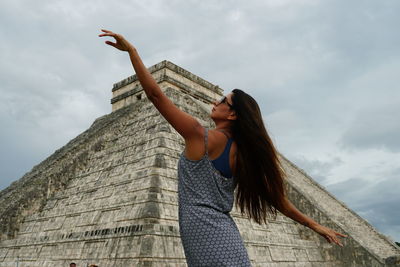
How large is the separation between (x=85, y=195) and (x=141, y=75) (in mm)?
8465

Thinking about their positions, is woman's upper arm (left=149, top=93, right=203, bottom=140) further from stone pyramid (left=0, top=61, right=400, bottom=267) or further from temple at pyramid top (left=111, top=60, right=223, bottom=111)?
temple at pyramid top (left=111, top=60, right=223, bottom=111)

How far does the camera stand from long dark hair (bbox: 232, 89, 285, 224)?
2.23m

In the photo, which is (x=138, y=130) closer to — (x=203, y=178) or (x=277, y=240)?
(x=277, y=240)

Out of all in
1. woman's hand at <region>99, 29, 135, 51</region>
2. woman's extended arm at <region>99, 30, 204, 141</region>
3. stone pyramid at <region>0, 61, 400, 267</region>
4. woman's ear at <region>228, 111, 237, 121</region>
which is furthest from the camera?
stone pyramid at <region>0, 61, 400, 267</region>

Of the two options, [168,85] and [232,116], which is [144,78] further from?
[168,85]

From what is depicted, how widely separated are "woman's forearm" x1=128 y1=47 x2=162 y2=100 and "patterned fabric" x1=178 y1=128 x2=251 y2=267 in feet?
1.32

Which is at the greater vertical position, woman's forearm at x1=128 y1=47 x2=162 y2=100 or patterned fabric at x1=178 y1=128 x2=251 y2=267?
woman's forearm at x1=128 y1=47 x2=162 y2=100

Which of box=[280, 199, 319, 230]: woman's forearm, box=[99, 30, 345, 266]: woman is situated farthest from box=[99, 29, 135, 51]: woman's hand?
box=[280, 199, 319, 230]: woman's forearm

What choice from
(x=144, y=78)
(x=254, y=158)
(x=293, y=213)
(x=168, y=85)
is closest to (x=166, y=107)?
(x=144, y=78)

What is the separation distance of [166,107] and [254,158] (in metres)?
0.62

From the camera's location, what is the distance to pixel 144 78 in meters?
2.11

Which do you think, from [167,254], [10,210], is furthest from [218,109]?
[10,210]

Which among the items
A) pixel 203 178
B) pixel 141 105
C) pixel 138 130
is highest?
pixel 141 105

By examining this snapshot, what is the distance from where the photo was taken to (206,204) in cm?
207
